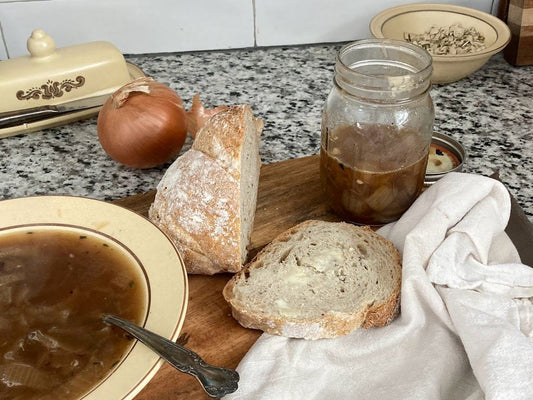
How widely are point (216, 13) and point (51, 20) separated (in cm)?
68

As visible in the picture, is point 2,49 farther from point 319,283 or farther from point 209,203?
point 319,283

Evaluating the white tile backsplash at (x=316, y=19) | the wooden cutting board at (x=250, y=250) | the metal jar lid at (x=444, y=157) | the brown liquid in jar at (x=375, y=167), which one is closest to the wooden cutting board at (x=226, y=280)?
the wooden cutting board at (x=250, y=250)

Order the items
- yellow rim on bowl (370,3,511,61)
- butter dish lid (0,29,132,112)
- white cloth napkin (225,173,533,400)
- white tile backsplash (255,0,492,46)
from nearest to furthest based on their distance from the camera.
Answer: white cloth napkin (225,173,533,400), butter dish lid (0,29,132,112), yellow rim on bowl (370,3,511,61), white tile backsplash (255,0,492,46)

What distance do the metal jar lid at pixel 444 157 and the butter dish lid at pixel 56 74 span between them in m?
1.14

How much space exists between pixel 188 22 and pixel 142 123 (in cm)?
93

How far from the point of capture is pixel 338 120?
1.75m

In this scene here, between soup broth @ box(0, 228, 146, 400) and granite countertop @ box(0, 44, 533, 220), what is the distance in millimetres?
566

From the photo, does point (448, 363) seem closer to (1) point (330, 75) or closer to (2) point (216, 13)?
(1) point (330, 75)

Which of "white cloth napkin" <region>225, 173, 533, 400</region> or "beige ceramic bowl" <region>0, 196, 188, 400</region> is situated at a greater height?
"beige ceramic bowl" <region>0, 196, 188, 400</region>

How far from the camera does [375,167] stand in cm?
170

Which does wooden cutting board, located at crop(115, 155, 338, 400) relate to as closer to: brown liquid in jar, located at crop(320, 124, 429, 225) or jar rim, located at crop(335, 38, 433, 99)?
brown liquid in jar, located at crop(320, 124, 429, 225)

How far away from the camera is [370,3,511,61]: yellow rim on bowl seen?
7.78 feet

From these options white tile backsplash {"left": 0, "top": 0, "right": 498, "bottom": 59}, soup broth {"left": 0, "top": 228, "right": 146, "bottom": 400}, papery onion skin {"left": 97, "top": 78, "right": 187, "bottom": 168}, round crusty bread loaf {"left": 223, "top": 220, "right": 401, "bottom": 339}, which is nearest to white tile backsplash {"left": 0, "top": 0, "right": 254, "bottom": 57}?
white tile backsplash {"left": 0, "top": 0, "right": 498, "bottom": 59}

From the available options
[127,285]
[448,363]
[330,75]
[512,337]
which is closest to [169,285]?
[127,285]
